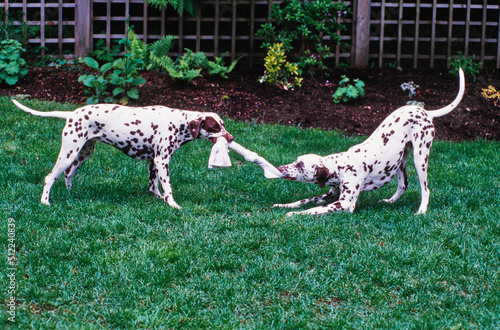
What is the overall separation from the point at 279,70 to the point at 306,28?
0.94 meters

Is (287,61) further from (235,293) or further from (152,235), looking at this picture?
(235,293)

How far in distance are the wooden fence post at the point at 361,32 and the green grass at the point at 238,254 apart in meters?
4.95

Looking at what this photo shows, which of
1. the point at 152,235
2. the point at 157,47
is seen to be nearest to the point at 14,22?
the point at 157,47

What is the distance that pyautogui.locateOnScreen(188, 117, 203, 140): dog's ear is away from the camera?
5.75m

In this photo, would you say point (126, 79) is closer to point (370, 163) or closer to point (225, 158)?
point (225, 158)

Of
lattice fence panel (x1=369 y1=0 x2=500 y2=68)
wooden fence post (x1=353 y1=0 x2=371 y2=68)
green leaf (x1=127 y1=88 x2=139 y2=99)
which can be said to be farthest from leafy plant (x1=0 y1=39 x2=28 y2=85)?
lattice fence panel (x1=369 y1=0 x2=500 y2=68)

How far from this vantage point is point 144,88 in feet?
33.4

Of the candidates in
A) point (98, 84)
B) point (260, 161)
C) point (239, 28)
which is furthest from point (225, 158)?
point (239, 28)

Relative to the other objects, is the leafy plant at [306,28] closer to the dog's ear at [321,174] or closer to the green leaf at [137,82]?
the green leaf at [137,82]

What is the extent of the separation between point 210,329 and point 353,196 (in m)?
2.54

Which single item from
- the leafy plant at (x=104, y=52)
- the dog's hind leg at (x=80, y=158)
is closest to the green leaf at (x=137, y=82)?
the leafy plant at (x=104, y=52)

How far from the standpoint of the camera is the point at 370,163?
579cm

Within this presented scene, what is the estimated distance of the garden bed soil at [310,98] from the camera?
9328 millimetres

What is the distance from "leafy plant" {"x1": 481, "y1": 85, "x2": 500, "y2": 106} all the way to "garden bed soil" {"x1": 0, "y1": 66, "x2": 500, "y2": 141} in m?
0.10
